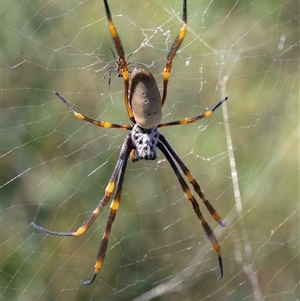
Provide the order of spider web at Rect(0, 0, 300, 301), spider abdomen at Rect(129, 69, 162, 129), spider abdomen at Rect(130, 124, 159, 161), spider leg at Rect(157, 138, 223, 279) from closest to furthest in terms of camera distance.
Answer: spider abdomen at Rect(129, 69, 162, 129), spider abdomen at Rect(130, 124, 159, 161), spider leg at Rect(157, 138, 223, 279), spider web at Rect(0, 0, 300, 301)

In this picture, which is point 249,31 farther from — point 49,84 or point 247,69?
point 49,84

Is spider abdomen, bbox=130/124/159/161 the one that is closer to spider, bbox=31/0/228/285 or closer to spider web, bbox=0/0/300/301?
spider, bbox=31/0/228/285

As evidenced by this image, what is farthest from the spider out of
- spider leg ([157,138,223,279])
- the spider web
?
the spider web

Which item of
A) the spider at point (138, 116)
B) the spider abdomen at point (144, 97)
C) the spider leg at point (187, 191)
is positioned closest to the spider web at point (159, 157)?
the spider leg at point (187, 191)

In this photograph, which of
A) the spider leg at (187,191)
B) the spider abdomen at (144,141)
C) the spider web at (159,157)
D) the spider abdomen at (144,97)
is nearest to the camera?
the spider abdomen at (144,97)

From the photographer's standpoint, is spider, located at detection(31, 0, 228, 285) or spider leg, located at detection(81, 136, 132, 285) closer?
spider, located at detection(31, 0, 228, 285)

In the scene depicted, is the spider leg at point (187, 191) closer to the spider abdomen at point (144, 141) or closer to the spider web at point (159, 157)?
the spider abdomen at point (144, 141)

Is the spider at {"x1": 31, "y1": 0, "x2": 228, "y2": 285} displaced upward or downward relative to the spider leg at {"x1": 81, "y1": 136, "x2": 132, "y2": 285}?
upward
